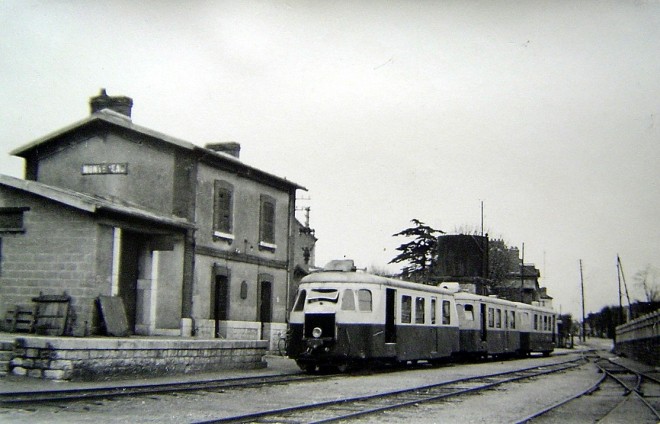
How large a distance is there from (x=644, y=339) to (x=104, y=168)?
938 inches

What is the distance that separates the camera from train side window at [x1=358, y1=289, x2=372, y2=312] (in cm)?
1699

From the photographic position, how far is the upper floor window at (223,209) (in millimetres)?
22156

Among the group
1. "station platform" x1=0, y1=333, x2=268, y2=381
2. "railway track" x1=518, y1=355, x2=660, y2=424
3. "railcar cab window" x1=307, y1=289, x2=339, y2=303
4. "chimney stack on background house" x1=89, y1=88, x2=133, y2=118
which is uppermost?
"chimney stack on background house" x1=89, y1=88, x2=133, y2=118

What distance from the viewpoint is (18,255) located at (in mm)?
16219

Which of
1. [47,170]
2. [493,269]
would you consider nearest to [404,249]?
[493,269]

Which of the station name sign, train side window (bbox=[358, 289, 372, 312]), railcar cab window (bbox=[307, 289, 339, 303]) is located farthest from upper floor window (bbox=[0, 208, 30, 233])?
train side window (bbox=[358, 289, 372, 312])

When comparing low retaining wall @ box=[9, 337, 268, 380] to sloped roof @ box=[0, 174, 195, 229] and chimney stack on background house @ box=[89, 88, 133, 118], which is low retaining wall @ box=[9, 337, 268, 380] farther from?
chimney stack on background house @ box=[89, 88, 133, 118]

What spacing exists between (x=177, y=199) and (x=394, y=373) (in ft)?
26.6

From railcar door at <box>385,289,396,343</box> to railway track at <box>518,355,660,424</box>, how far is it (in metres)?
4.95

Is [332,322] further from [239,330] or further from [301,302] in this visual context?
[239,330]

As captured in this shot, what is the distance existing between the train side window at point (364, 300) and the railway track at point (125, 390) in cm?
246

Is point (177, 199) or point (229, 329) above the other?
point (177, 199)

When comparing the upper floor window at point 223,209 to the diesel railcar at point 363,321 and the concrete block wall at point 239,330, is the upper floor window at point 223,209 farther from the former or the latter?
the diesel railcar at point 363,321

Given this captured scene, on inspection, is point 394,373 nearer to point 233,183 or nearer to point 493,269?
point 233,183
